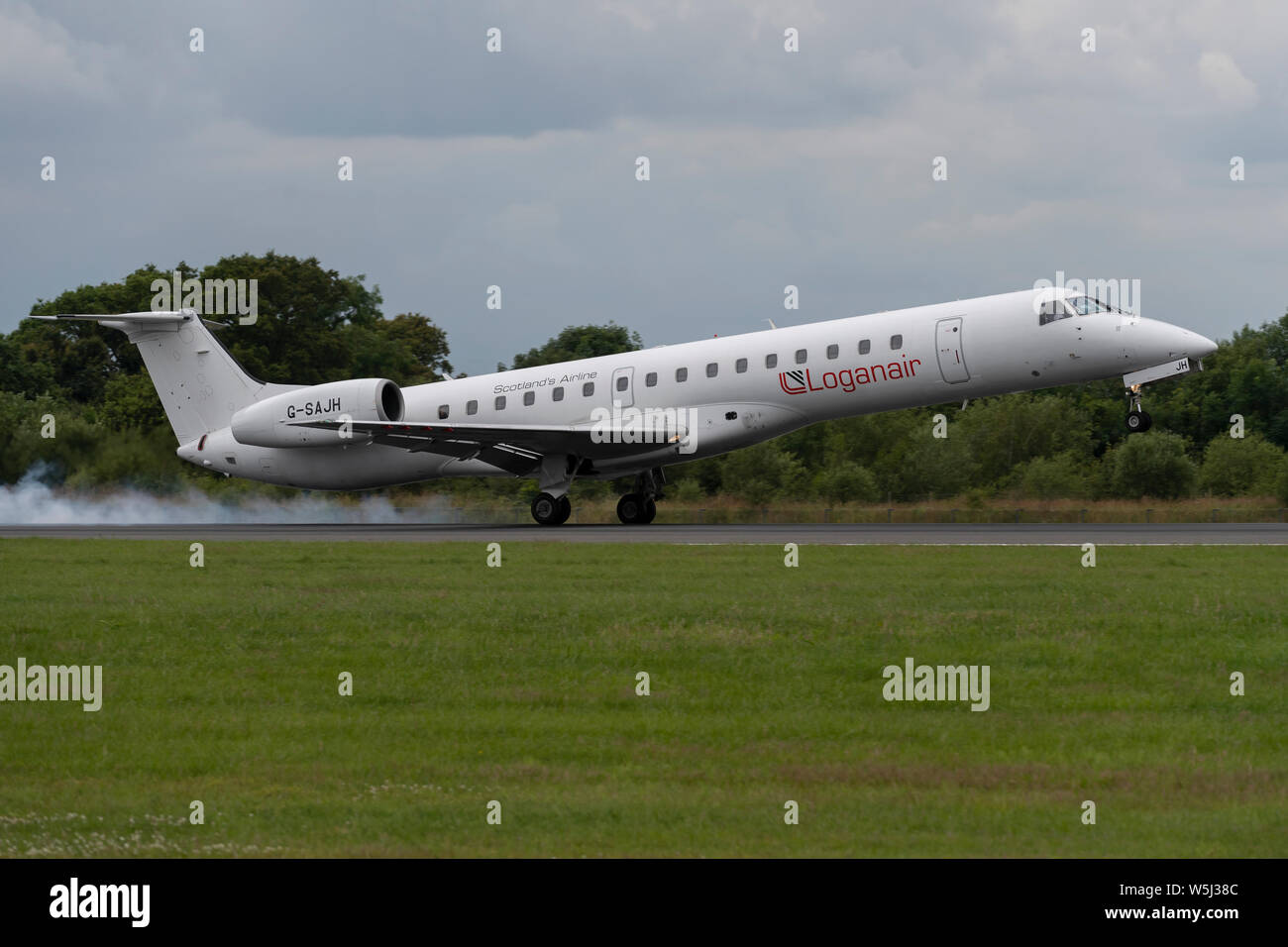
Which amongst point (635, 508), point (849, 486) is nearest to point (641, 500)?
point (635, 508)

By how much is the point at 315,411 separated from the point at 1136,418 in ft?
65.6

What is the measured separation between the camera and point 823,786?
9.36m

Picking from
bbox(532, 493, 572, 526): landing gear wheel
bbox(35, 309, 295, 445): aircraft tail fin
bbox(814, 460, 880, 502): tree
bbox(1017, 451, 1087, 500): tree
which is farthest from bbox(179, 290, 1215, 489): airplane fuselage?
bbox(814, 460, 880, 502): tree

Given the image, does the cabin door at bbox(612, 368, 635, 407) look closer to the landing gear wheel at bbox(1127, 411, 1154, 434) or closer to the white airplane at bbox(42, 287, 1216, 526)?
the white airplane at bbox(42, 287, 1216, 526)

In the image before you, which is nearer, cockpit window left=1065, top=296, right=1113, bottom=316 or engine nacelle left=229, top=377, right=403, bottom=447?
cockpit window left=1065, top=296, right=1113, bottom=316

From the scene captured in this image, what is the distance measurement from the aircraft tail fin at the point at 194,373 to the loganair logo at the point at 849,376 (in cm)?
1470

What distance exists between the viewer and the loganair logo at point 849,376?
31562 mm

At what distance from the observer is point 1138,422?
94.9 feet

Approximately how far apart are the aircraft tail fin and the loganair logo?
48.2 ft

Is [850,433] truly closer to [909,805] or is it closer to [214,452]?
[214,452]

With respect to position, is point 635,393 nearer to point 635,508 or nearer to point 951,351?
point 635,508

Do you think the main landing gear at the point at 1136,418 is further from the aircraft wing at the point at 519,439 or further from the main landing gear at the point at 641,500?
the main landing gear at the point at 641,500

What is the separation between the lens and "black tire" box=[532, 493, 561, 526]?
36.0 m

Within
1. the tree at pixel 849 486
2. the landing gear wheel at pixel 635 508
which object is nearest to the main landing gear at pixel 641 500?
the landing gear wheel at pixel 635 508
